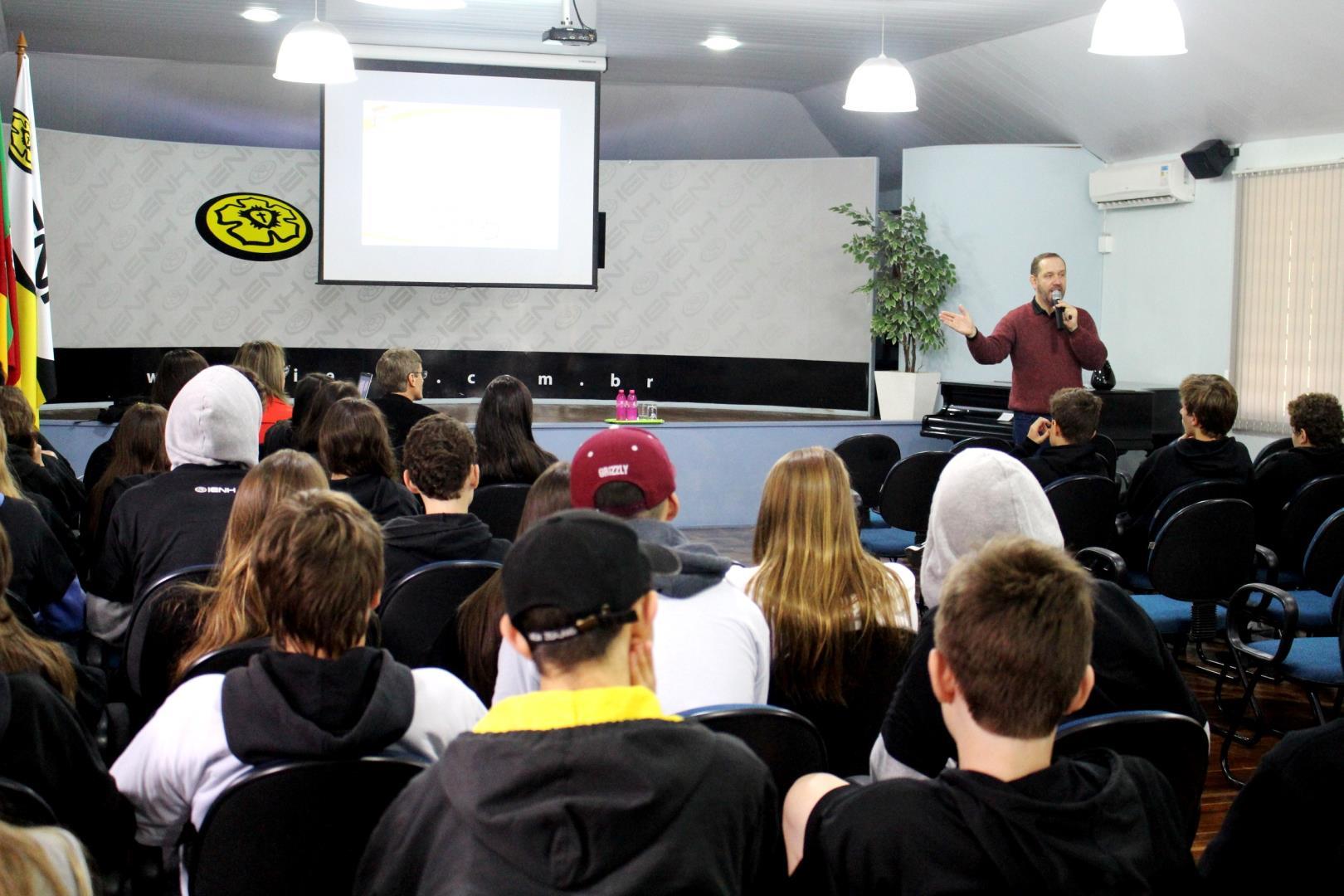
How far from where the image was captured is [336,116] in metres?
8.77

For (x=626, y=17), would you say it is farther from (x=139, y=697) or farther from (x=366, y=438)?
(x=139, y=697)

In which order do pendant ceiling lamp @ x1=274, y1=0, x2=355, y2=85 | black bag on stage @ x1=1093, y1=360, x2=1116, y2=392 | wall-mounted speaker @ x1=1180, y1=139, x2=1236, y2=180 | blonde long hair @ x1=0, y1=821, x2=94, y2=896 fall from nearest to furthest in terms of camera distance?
blonde long hair @ x1=0, y1=821, x2=94, y2=896
pendant ceiling lamp @ x1=274, y1=0, x2=355, y2=85
black bag on stage @ x1=1093, y1=360, x2=1116, y2=392
wall-mounted speaker @ x1=1180, y1=139, x2=1236, y2=180

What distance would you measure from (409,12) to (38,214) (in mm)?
2832

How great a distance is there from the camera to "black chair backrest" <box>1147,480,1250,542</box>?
Result: 15.8 ft

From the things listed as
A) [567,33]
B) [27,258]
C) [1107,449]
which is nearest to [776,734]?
[1107,449]

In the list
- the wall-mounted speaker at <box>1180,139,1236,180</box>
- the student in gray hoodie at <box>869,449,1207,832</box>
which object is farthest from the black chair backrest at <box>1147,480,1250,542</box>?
the wall-mounted speaker at <box>1180,139,1236,180</box>

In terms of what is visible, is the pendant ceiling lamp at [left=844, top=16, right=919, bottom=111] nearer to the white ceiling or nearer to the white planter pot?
the white ceiling

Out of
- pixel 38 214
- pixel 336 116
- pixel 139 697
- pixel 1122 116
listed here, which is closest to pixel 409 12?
pixel 336 116

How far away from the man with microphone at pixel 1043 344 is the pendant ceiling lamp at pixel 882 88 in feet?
4.37

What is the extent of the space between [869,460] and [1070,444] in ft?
4.15

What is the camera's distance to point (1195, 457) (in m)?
5.06

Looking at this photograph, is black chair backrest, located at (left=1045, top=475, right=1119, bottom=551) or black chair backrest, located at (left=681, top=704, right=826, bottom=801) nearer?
black chair backrest, located at (left=681, top=704, right=826, bottom=801)

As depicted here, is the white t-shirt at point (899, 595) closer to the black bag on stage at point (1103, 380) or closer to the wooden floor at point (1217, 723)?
the wooden floor at point (1217, 723)

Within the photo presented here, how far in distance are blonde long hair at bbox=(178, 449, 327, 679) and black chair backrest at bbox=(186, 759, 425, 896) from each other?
1.94 feet
